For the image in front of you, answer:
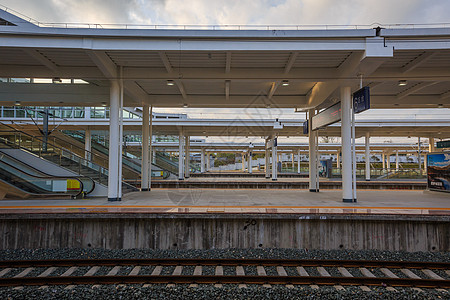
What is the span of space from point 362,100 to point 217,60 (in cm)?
578

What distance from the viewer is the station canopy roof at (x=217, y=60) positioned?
27.2 feet

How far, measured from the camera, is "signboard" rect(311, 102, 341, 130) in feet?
35.6

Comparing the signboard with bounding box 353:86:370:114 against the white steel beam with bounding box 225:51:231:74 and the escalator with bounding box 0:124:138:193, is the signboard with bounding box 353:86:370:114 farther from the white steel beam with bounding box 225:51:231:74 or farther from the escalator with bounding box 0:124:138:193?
the escalator with bounding box 0:124:138:193

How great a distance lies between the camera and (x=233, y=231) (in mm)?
7559

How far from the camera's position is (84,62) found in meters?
9.94

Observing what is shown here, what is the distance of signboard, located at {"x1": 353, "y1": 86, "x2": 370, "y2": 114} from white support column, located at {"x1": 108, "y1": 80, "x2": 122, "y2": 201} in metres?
9.84

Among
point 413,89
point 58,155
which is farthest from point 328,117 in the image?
point 58,155

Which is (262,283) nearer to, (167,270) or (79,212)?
(167,270)

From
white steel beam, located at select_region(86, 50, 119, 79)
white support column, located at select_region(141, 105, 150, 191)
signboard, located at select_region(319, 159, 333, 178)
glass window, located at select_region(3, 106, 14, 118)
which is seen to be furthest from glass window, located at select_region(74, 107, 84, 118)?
signboard, located at select_region(319, 159, 333, 178)

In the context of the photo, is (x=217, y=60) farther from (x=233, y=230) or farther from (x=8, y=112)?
(x=8, y=112)

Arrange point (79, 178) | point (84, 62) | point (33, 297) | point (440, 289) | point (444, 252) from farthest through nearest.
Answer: point (79, 178)
point (84, 62)
point (444, 252)
point (440, 289)
point (33, 297)

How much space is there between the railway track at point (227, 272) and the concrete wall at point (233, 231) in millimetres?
1186

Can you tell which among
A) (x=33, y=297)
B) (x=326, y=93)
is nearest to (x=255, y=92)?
(x=326, y=93)

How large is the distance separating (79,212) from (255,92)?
10114mm
